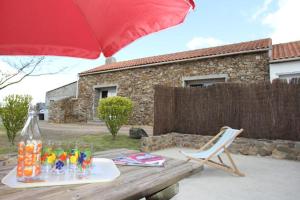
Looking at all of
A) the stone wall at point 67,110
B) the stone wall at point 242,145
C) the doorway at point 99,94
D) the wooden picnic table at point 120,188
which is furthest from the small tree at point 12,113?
the stone wall at point 67,110

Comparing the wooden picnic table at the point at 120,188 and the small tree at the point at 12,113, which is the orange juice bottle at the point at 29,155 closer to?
the wooden picnic table at the point at 120,188

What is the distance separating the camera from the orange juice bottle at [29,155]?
1.51 m

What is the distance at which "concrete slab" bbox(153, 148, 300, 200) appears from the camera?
3.57 metres

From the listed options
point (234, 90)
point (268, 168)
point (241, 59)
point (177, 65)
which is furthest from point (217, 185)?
point (177, 65)

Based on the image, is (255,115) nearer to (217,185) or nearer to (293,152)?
(293,152)

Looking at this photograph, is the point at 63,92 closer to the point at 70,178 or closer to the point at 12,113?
the point at 12,113

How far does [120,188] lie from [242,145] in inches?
266

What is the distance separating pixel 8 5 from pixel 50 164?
155 centimetres

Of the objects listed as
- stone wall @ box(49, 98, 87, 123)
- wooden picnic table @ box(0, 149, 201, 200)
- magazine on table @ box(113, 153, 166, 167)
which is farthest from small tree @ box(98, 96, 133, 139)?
stone wall @ box(49, 98, 87, 123)

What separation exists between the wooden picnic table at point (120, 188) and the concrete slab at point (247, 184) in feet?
5.85

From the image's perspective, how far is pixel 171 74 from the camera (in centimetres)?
1287

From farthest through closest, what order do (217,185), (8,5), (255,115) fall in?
(255,115) < (217,185) < (8,5)

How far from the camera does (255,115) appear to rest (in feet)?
24.1

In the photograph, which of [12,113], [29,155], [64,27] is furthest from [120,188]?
[12,113]
